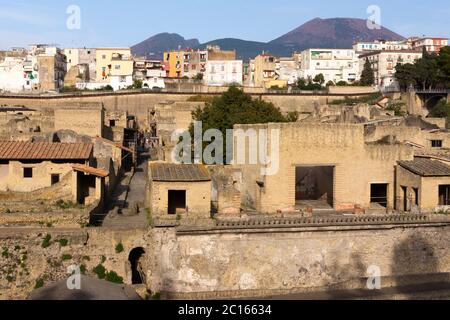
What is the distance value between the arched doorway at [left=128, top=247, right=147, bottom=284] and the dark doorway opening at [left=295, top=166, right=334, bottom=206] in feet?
25.9

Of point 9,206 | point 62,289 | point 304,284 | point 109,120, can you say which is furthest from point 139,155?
point 62,289

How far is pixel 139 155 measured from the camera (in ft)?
128

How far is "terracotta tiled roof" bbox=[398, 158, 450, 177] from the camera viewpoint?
21.2 meters

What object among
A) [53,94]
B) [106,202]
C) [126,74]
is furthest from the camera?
[126,74]

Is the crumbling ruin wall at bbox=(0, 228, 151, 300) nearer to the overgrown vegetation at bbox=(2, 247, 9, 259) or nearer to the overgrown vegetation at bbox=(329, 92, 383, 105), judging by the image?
the overgrown vegetation at bbox=(2, 247, 9, 259)

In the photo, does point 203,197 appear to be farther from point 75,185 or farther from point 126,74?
point 126,74

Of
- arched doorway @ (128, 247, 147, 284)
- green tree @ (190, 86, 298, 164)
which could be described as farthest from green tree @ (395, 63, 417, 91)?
arched doorway @ (128, 247, 147, 284)

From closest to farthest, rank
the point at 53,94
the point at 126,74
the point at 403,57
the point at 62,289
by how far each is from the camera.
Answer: the point at 62,289, the point at 53,94, the point at 126,74, the point at 403,57

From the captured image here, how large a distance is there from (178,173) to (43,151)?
6329 millimetres

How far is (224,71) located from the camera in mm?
71062

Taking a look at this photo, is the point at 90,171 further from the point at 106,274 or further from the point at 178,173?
the point at 106,274

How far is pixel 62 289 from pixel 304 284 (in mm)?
8390

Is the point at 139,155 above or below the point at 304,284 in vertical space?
above

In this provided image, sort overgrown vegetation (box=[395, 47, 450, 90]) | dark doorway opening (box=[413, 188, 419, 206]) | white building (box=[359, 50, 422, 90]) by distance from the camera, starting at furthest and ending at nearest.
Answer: white building (box=[359, 50, 422, 90]), overgrown vegetation (box=[395, 47, 450, 90]), dark doorway opening (box=[413, 188, 419, 206])
